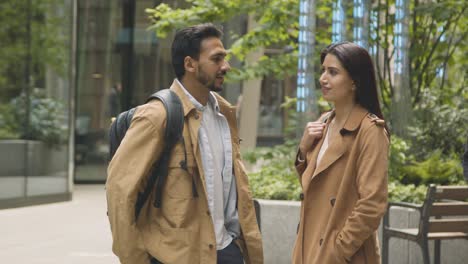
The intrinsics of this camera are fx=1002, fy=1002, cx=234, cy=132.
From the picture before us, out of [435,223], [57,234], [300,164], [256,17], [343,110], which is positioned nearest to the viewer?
[343,110]

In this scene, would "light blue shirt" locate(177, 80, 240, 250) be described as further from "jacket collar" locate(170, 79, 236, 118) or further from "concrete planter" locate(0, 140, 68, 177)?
"concrete planter" locate(0, 140, 68, 177)

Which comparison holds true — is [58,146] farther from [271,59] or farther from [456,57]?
[456,57]

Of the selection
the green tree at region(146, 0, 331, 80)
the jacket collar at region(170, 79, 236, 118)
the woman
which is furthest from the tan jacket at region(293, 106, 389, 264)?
the green tree at region(146, 0, 331, 80)

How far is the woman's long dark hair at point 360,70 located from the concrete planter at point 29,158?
12260 millimetres

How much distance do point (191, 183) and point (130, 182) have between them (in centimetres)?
28

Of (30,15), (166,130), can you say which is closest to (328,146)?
(166,130)

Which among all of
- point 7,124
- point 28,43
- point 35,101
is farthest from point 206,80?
point 35,101

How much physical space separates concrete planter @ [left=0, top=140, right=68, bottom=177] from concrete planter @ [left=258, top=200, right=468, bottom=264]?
739cm

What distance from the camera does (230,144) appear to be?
442 cm

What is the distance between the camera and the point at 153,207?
416 cm

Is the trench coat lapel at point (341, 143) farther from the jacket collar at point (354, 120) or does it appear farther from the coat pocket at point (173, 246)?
the coat pocket at point (173, 246)

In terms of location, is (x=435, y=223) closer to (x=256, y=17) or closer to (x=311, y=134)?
(x=311, y=134)

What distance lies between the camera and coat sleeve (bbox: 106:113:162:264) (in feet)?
13.2

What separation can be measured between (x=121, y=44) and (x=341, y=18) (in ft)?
34.9
